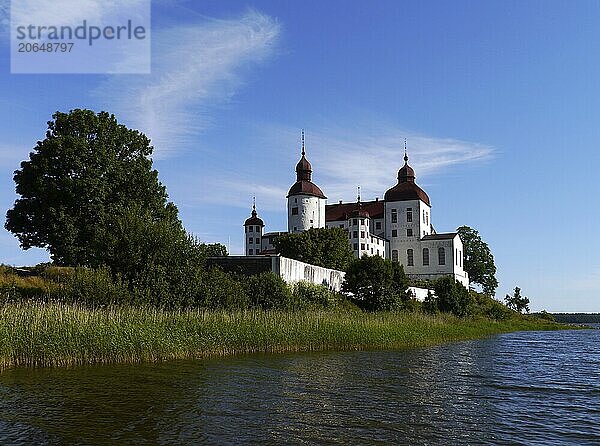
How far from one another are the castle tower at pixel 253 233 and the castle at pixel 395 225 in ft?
9.47

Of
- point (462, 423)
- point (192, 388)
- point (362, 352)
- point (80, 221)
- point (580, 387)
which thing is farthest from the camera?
point (80, 221)

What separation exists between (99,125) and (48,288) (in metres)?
14.5

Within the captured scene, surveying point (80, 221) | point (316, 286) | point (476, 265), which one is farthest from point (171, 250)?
point (476, 265)

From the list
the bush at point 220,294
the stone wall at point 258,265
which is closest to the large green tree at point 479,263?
the stone wall at point 258,265

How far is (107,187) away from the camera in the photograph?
43125 millimetres

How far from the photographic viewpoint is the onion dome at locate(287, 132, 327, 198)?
104m

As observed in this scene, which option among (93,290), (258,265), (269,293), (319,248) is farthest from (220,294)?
(319,248)

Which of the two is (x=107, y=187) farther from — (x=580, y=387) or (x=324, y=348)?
→ (x=580, y=387)

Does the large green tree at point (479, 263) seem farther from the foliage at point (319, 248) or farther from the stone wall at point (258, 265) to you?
the stone wall at point (258, 265)

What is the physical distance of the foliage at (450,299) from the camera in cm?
6444

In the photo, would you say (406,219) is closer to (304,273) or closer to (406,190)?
(406,190)

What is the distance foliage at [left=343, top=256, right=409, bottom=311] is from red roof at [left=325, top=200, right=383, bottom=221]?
5125cm

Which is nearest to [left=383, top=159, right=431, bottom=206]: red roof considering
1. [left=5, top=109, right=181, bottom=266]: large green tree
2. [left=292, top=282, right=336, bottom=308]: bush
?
[left=292, top=282, right=336, bottom=308]: bush

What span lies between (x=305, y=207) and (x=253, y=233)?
529 inches
